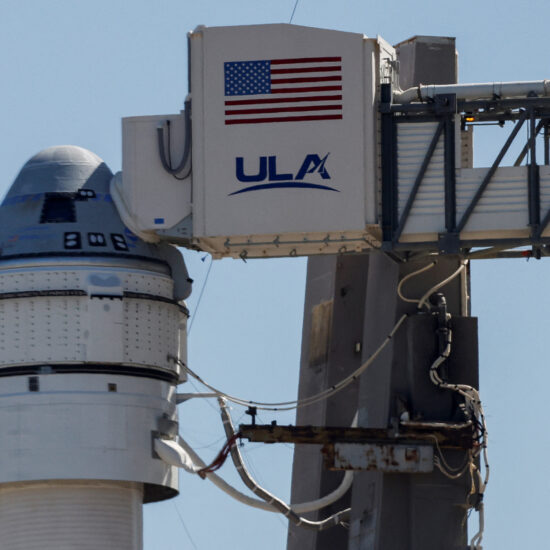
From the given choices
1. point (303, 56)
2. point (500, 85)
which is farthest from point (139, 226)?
point (500, 85)

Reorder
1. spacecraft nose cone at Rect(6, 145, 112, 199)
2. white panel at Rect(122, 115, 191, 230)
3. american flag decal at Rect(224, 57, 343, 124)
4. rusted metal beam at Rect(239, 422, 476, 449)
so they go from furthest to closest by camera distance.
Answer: spacecraft nose cone at Rect(6, 145, 112, 199) < white panel at Rect(122, 115, 191, 230) < rusted metal beam at Rect(239, 422, 476, 449) < american flag decal at Rect(224, 57, 343, 124)

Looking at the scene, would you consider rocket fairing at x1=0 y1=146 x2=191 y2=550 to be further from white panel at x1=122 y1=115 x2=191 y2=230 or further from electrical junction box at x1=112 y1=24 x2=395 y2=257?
electrical junction box at x1=112 y1=24 x2=395 y2=257

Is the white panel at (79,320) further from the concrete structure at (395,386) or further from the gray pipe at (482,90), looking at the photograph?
the gray pipe at (482,90)

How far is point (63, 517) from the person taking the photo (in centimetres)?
6181

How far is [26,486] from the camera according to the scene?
204 feet

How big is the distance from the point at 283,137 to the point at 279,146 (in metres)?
0.26

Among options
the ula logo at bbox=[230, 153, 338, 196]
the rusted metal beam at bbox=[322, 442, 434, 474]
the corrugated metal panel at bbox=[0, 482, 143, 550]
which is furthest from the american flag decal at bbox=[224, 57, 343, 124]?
the corrugated metal panel at bbox=[0, 482, 143, 550]

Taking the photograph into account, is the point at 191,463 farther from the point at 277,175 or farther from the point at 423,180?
the point at 423,180

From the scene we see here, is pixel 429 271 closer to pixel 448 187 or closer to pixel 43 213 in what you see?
pixel 448 187

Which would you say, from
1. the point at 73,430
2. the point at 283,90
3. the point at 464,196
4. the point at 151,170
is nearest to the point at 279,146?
the point at 283,90

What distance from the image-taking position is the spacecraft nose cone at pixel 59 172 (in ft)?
213

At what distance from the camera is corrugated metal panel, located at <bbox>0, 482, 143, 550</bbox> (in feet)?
202

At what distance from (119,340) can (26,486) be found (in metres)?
→ 4.51

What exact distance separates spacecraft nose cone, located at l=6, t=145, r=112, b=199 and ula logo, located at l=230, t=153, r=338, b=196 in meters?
4.97
